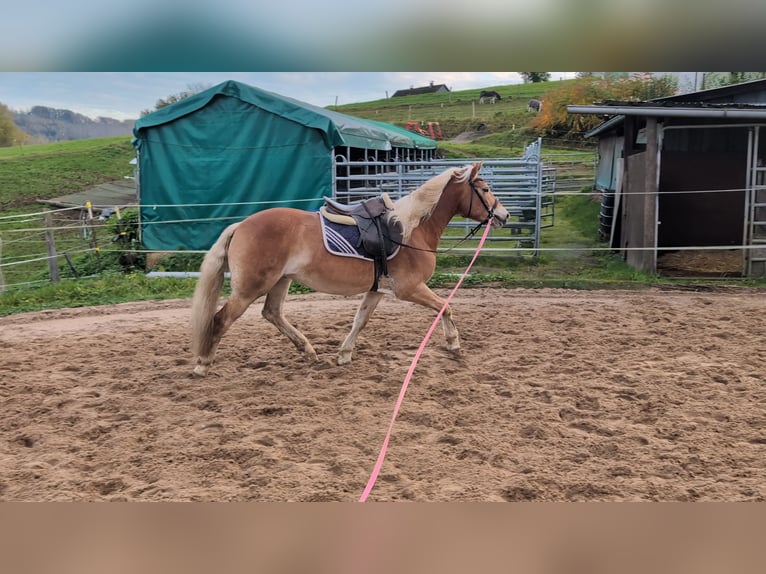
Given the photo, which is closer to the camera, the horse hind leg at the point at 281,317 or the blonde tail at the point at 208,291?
the blonde tail at the point at 208,291

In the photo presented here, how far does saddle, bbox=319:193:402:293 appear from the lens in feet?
15.4

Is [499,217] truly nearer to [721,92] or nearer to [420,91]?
[721,92]

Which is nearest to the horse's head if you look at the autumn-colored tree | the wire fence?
the wire fence

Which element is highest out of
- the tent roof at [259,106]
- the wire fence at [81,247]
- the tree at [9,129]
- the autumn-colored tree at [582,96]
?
the autumn-colored tree at [582,96]

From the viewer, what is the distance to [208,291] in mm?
4508

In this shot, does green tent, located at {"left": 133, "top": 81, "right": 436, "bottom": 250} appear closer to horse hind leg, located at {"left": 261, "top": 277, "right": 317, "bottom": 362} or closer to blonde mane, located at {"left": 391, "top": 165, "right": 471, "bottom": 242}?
horse hind leg, located at {"left": 261, "top": 277, "right": 317, "bottom": 362}

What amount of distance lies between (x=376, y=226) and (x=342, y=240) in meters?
0.30

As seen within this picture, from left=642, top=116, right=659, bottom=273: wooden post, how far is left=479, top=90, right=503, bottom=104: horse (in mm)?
21841

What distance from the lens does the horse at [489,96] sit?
1155 inches

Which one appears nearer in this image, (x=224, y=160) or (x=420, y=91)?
(x=224, y=160)

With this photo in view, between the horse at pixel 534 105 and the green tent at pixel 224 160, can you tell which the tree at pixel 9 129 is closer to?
the green tent at pixel 224 160

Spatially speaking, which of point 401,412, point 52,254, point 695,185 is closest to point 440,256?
point 695,185

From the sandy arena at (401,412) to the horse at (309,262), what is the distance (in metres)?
0.39

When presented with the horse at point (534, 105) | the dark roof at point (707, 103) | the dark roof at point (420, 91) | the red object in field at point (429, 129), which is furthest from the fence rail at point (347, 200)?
the dark roof at point (420, 91)
